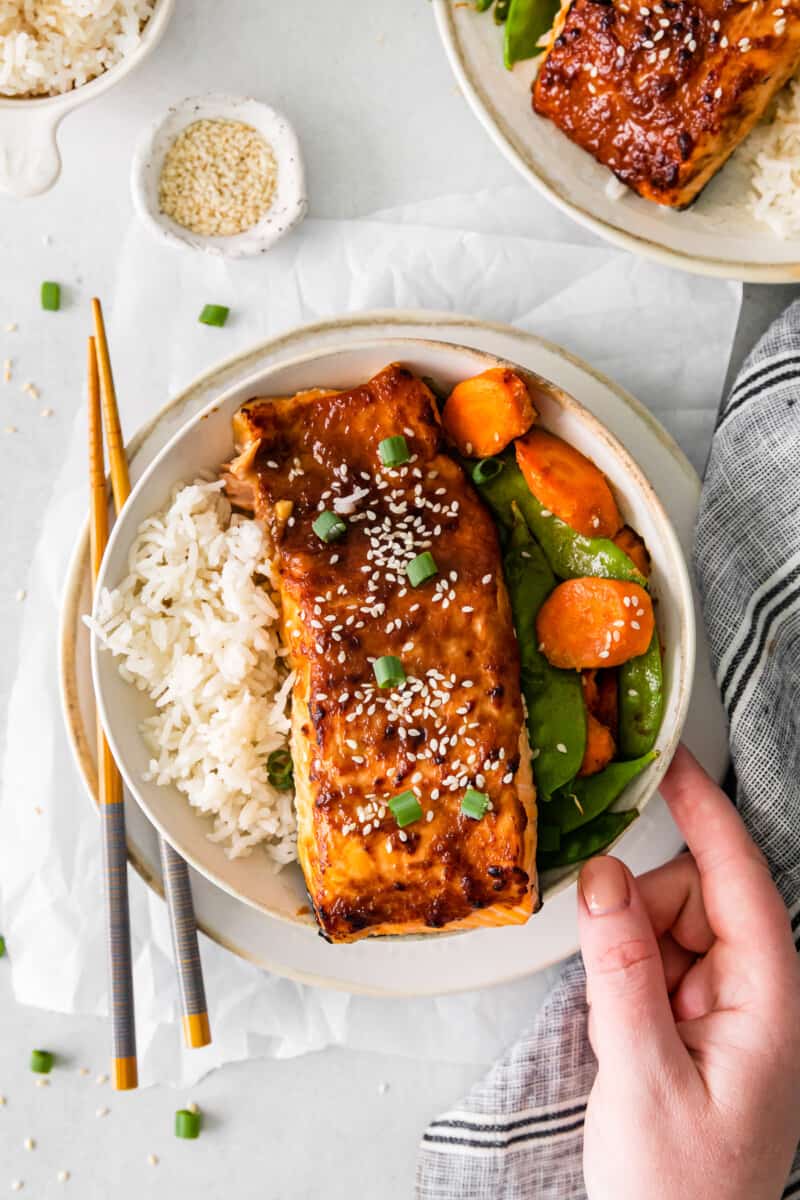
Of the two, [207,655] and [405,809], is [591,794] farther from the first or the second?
[207,655]

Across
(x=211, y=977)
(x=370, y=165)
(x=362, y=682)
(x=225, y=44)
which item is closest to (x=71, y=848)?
(x=211, y=977)

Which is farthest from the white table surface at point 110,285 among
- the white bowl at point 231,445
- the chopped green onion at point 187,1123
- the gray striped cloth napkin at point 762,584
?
the white bowl at point 231,445

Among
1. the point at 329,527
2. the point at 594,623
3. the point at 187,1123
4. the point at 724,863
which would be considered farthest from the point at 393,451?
the point at 187,1123

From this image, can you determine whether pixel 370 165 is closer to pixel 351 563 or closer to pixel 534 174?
pixel 534 174

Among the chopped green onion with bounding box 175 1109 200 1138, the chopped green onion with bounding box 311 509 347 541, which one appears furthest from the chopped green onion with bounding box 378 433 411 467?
the chopped green onion with bounding box 175 1109 200 1138

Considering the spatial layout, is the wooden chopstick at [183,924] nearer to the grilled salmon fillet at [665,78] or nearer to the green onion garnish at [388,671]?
the green onion garnish at [388,671]
